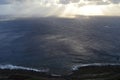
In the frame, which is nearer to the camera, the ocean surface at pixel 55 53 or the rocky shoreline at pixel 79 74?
the rocky shoreline at pixel 79 74

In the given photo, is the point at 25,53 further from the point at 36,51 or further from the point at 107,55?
the point at 107,55

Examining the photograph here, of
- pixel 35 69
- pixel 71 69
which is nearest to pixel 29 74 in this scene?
pixel 35 69

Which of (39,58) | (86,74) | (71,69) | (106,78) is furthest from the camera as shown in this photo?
(39,58)

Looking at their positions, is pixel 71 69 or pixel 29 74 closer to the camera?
pixel 29 74

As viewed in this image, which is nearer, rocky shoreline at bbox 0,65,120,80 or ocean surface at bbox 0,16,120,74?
rocky shoreline at bbox 0,65,120,80

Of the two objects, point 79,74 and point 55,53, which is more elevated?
point 79,74

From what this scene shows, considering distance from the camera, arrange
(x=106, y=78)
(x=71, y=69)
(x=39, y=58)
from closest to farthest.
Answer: (x=106, y=78) < (x=71, y=69) < (x=39, y=58)

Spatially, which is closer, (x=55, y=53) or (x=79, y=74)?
(x=79, y=74)
